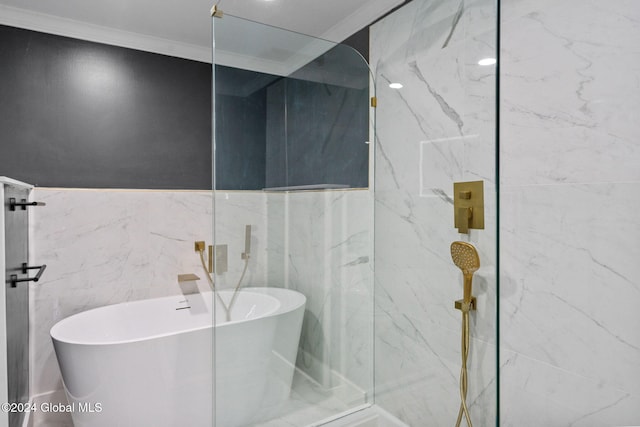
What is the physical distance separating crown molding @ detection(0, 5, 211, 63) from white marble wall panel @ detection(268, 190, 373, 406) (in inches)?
83.6

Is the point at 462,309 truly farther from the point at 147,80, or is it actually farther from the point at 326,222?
the point at 147,80

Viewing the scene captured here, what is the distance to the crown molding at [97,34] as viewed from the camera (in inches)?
97.1

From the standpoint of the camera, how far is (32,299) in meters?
2.42

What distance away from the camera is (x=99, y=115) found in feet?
8.91

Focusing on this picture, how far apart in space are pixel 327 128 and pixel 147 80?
1992 mm

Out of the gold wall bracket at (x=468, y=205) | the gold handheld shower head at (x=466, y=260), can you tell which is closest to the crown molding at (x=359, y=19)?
the gold wall bracket at (x=468, y=205)

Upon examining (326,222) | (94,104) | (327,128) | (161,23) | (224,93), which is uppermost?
(161,23)

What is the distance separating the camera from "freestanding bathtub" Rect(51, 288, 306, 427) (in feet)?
5.41

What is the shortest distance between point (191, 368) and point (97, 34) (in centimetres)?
248

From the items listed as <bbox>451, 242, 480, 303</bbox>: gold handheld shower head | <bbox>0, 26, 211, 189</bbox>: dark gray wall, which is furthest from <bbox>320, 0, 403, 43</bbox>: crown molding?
<bbox>0, 26, 211, 189</bbox>: dark gray wall
